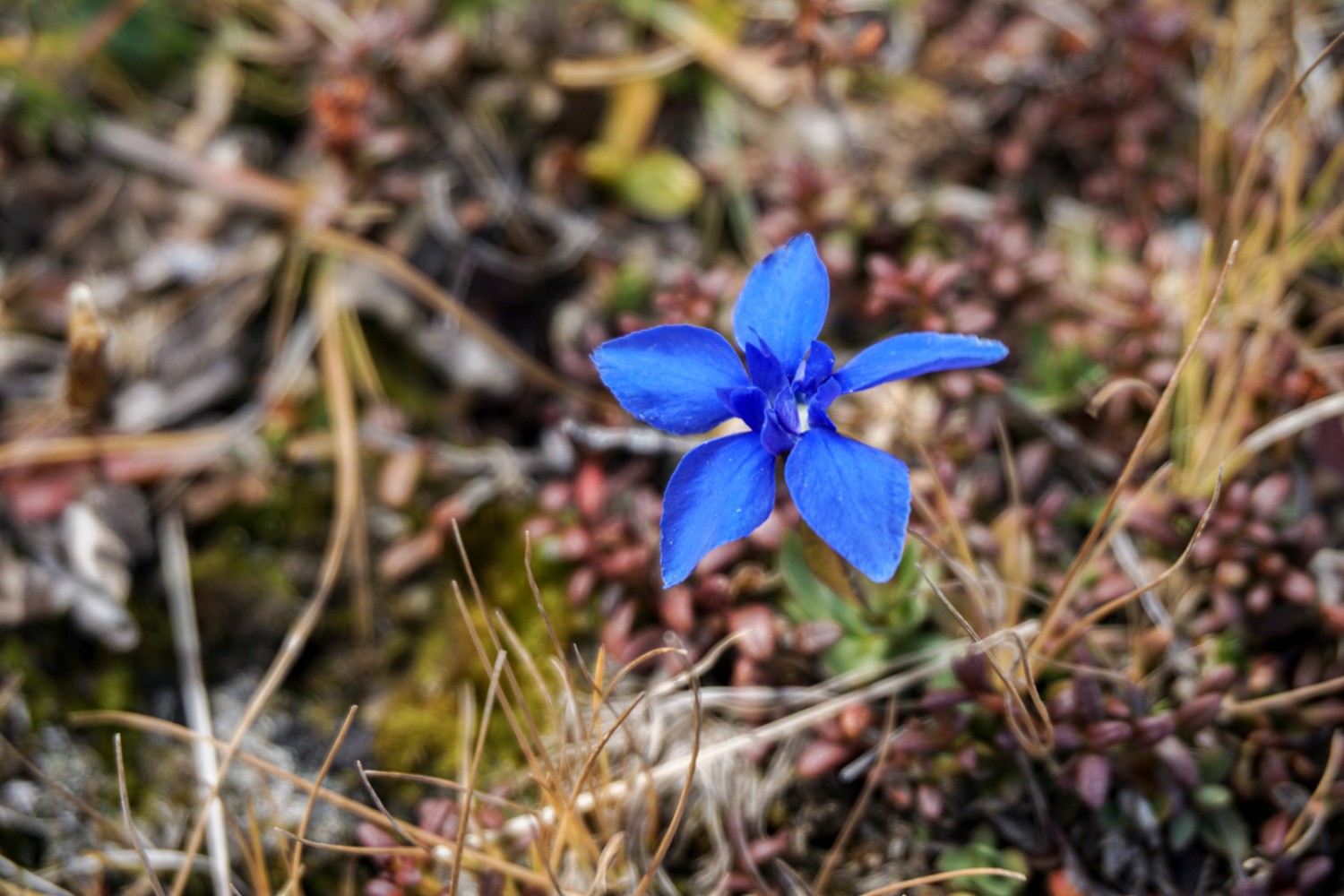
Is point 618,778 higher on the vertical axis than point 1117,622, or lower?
lower

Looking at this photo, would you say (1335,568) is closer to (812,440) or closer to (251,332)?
(812,440)

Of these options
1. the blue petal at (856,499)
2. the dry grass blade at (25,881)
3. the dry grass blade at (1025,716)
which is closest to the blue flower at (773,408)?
the blue petal at (856,499)

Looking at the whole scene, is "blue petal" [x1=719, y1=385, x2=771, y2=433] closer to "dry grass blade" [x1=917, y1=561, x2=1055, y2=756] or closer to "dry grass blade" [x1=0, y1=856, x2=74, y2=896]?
"dry grass blade" [x1=917, y1=561, x2=1055, y2=756]

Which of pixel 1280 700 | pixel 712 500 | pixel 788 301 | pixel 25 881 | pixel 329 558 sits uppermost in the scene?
pixel 788 301

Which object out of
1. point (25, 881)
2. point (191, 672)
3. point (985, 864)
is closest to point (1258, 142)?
point (985, 864)

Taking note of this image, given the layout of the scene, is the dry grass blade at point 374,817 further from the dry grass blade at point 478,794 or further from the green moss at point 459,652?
the green moss at point 459,652

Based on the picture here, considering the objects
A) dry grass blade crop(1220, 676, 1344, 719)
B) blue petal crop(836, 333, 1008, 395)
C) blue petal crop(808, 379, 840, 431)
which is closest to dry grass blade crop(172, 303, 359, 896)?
blue petal crop(808, 379, 840, 431)

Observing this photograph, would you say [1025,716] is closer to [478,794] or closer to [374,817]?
[478,794]

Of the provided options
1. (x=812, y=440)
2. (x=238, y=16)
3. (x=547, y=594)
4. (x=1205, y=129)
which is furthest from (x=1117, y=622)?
(x=238, y=16)
